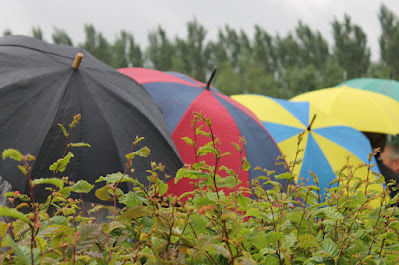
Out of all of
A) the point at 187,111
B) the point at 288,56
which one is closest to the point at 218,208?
the point at 187,111

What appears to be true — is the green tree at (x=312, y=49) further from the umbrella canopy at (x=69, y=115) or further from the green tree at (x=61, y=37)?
the umbrella canopy at (x=69, y=115)

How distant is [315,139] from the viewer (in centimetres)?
416

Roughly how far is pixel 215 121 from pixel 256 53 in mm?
24200

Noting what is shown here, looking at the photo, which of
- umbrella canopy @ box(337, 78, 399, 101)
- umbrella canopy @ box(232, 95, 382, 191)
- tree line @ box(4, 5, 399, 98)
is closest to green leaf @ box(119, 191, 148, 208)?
umbrella canopy @ box(232, 95, 382, 191)

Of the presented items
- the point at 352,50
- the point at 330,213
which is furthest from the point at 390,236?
the point at 352,50

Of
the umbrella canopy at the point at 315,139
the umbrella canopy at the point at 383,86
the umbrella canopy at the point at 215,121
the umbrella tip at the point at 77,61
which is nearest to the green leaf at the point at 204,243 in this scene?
the umbrella tip at the point at 77,61

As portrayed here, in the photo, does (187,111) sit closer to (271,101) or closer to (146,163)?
(146,163)

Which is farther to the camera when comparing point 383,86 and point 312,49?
point 312,49

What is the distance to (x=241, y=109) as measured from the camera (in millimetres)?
3943

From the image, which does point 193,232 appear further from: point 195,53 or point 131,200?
point 195,53

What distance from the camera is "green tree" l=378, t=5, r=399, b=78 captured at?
2344 centimetres

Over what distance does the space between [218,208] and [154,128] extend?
1590 mm

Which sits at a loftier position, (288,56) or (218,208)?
(288,56)

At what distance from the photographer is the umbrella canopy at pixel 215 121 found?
3457mm
